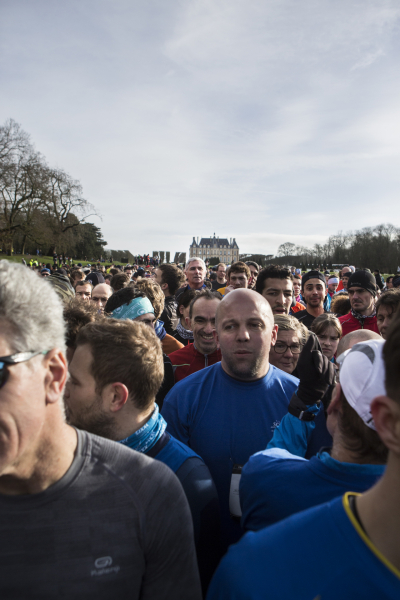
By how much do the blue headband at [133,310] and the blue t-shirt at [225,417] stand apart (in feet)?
4.21

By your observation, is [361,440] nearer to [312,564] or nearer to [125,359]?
[312,564]

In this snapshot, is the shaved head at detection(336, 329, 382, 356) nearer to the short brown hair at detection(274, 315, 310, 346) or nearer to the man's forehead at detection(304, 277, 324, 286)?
the short brown hair at detection(274, 315, 310, 346)

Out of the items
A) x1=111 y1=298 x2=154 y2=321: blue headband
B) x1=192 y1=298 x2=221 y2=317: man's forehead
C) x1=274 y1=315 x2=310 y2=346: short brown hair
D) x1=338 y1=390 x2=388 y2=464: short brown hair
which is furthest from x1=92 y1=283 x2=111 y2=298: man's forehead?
x1=338 y1=390 x2=388 y2=464: short brown hair

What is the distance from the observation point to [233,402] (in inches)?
107

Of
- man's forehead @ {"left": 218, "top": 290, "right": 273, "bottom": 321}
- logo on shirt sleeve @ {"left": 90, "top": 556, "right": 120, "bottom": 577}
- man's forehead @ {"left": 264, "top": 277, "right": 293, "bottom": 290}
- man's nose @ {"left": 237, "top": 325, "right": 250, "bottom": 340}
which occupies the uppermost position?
man's forehead @ {"left": 264, "top": 277, "right": 293, "bottom": 290}

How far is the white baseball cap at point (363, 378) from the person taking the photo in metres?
→ 1.28

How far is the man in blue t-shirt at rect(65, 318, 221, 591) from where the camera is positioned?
6.39 feet

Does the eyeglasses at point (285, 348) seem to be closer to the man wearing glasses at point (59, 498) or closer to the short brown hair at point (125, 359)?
the short brown hair at point (125, 359)

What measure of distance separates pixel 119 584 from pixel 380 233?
280ft

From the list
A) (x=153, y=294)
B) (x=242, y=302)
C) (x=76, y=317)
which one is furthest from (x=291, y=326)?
(x=76, y=317)

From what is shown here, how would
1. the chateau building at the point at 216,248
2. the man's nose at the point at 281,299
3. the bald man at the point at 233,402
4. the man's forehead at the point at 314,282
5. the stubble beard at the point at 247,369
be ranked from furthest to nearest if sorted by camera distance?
the chateau building at the point at 216,248 → the man's forehead at the point at 314,282 → the man's nose at the point at 281,299 → the stubble beard at the point at 247,369 → the bald man at the point at 233,402

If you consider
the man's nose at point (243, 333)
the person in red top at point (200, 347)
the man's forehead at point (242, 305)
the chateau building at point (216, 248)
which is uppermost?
the chateau building at point (216, 248)

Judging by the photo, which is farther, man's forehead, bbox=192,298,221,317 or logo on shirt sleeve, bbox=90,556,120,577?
man's forehead, bbox=192,298,221,317

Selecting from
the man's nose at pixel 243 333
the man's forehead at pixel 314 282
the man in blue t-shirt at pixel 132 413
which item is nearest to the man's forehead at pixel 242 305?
the man's nose at pixel 243 333
